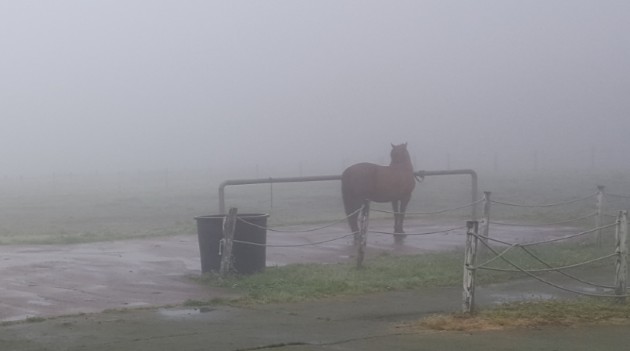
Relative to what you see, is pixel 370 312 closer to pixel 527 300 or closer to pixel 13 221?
pixel 527 300

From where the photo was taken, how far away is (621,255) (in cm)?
1109

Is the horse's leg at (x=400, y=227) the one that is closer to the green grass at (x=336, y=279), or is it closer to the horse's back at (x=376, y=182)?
the horse's back at (x=376, y=182)

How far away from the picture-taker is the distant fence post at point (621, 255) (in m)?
11.0

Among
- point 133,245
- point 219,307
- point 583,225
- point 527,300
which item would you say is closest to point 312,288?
point 219,307

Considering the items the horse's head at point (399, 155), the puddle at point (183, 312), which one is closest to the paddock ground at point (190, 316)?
the puddle at point (183, 312)

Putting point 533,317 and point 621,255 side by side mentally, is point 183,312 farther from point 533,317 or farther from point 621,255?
point 621,255

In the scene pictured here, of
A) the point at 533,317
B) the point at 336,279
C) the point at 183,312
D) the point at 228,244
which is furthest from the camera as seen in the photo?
the point at 228,244

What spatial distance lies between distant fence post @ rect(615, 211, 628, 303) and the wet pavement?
15.8 ft

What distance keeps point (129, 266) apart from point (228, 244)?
8.01 feet

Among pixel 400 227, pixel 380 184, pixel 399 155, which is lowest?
pixel 400 227

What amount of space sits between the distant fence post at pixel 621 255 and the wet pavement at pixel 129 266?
4.83 m

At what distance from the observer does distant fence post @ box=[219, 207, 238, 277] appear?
13047 mm

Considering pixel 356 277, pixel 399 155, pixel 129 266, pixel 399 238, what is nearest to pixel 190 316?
pixel 356 277

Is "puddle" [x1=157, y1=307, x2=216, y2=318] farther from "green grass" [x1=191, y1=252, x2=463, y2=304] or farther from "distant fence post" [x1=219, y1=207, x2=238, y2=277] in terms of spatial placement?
"distant fence post" [x1=219, y1=207, x2=238, y2=277]
